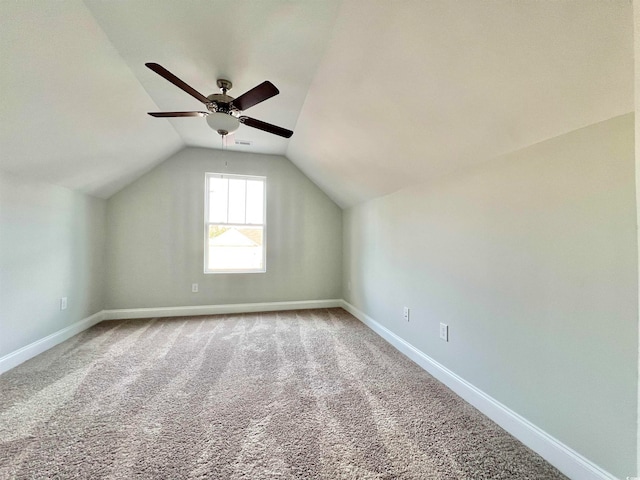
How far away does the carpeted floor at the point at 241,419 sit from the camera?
49.3 inches

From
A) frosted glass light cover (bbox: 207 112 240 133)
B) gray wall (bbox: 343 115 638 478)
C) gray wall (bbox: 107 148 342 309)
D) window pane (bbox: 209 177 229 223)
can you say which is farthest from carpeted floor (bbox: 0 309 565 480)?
frosted glass light cover (bbox: 207 112 240 133)

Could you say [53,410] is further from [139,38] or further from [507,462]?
[507,462]

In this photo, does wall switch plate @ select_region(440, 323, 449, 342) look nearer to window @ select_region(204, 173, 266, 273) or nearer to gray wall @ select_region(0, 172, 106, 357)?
window @ select_region(204, 173, 266, 273)

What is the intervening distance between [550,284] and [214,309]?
3.92 metres

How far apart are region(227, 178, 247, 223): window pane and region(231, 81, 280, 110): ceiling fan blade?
2199 millimetres

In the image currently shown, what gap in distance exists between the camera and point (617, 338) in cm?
109

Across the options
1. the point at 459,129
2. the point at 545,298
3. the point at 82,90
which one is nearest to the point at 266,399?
the point at 545,298

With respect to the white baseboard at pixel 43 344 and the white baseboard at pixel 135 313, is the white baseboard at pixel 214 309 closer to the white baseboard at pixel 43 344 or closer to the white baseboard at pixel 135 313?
the white baseboard at pixel 135 313

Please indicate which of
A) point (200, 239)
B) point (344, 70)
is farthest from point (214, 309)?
point (344, 70)

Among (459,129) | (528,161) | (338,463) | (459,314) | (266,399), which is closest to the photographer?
(338,463)

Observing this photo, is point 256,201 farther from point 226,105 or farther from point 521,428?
point 521,428

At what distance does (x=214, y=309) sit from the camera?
3887mm

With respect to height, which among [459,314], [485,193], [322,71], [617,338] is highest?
[322,71]

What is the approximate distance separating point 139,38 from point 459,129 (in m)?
2.23
